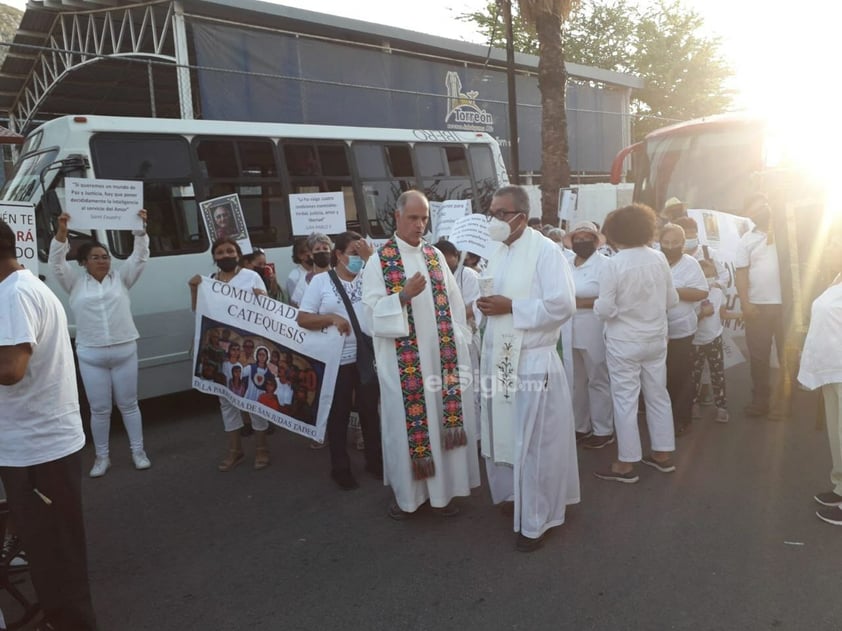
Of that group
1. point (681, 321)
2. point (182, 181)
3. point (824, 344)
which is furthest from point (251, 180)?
point (824, 344)

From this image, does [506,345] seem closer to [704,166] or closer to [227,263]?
[227,263]

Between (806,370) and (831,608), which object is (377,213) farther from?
(831,608)

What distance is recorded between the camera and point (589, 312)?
5.47 m

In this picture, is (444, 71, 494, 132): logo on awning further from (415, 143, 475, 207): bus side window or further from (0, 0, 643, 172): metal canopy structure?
(415, 143, 475, 207): bus side window

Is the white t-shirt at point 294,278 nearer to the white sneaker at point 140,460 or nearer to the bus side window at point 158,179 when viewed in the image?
the bus side window at point 158,179

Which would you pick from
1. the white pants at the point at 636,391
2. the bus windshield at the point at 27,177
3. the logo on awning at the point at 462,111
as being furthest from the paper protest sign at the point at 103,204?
the logo on awning at the point at 462,111

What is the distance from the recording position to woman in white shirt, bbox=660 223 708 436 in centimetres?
549

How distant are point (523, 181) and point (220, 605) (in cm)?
1933

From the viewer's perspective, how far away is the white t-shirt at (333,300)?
16.2 ft

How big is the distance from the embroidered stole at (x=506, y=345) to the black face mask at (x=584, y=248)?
1.60 meters

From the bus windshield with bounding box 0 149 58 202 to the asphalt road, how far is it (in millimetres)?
2976

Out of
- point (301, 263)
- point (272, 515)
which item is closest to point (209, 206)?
point (301, 263)

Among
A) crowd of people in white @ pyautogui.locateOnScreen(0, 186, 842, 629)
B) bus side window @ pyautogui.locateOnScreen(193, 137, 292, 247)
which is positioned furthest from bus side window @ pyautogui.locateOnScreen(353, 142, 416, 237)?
crowd of people in white @ pyautogui.locateOnScreen(0, 186, 842, 629)

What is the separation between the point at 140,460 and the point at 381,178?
495 cm
